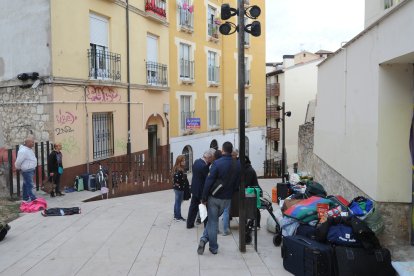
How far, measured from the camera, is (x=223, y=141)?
27703 mm

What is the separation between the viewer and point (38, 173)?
12820 mm

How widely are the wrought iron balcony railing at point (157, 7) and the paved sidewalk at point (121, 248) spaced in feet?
38.1

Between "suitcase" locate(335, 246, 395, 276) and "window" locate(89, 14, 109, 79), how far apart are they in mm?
11840

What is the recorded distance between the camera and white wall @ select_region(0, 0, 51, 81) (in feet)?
44.4

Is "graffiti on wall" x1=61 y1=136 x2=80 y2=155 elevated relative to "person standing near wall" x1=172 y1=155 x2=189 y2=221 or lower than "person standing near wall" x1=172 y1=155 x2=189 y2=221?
elevated

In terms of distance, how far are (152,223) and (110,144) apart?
832cm

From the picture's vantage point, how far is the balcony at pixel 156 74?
1950 cm

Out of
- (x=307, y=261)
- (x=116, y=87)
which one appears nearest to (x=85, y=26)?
(x=116, y=87)

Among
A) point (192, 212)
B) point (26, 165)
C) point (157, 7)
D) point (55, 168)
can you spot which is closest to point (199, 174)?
point (192, 212)

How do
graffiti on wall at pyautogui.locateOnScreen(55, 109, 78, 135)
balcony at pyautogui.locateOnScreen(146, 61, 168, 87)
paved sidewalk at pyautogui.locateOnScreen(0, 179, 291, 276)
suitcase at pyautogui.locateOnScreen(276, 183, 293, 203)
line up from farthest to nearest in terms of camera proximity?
balcony at pyautogui.locateOnScreen(146, 61, 168, 87) < graffiti on wall at pyautogui.locateOnScreen(55, 109, 78, 135) < suitcase at pyautogui.locateOnScreen(276, 183, 293, 203) < paved sidewalk at pyautogui.locateOnScreen(0, 179, 291, 276)

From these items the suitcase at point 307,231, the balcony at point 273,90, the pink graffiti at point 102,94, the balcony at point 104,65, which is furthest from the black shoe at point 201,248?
the balcony at point 273,90

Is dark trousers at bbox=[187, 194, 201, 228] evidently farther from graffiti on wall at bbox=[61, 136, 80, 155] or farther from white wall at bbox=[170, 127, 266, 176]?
white wall at bbox=[170, 127, 266, 176]

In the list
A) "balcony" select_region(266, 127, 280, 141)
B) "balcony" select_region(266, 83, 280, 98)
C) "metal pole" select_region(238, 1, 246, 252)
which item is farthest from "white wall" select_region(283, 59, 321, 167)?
"metal pole" select_region(238, 1, 246, 252)

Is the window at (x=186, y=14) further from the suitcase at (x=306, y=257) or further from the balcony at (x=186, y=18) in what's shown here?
the suitcase at (x=306, y=257)
